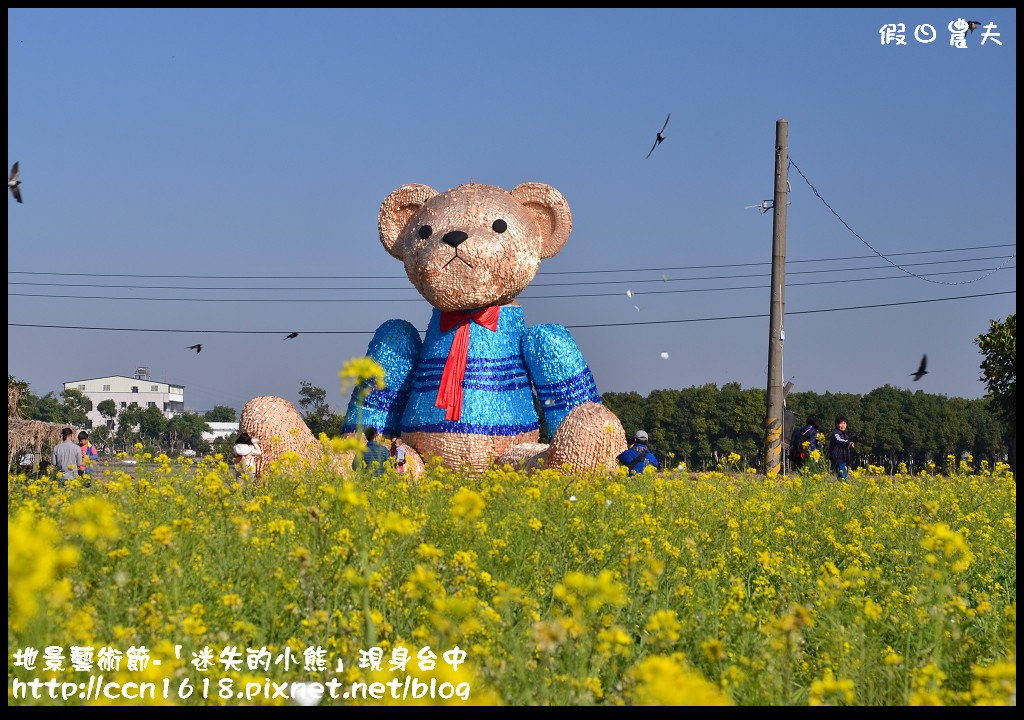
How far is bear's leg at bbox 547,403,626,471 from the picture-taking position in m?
6.76

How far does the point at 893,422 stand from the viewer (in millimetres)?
36906

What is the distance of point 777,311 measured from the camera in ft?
34.1

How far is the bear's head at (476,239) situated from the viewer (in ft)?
23.8

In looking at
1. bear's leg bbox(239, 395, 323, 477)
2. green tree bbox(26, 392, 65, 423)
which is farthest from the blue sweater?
green tree bbox(26, 392, 65, 423)

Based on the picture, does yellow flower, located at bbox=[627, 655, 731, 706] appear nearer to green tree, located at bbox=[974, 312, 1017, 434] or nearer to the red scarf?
the red scarf

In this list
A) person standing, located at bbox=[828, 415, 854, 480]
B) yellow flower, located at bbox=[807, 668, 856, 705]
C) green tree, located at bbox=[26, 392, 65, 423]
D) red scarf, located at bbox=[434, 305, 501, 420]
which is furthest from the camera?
green tree, located at bbox=[26, 392, 65, 423]

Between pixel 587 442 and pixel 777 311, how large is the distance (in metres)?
4.33

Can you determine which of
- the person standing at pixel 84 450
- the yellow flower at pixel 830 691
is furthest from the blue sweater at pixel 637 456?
the person standing at pixel 84 450

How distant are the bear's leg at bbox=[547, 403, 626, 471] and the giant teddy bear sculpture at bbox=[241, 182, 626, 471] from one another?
0.27 ft

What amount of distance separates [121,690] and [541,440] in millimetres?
5931

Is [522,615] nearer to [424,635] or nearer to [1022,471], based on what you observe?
[424,635]

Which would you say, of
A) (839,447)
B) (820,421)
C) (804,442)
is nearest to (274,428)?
(804,442)

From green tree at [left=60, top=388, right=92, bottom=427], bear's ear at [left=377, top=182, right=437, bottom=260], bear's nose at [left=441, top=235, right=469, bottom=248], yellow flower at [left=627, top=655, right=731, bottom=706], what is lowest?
yellow flower at [left=627, top=655, right=731, bottom=706]

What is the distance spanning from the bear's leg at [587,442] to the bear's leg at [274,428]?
1689 millimetres
